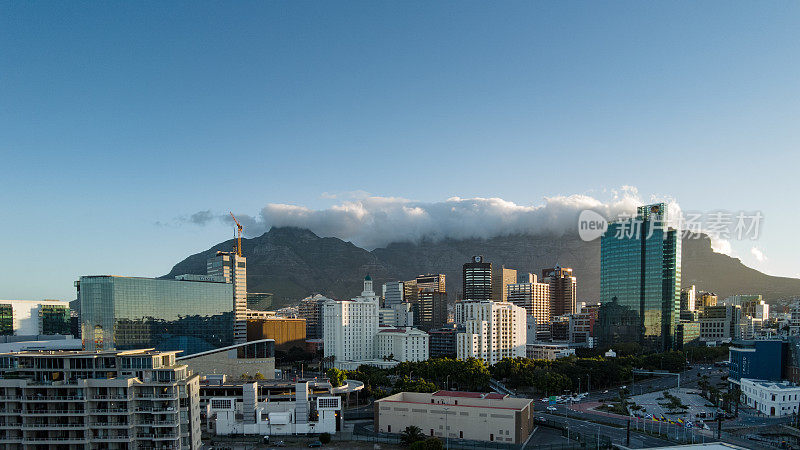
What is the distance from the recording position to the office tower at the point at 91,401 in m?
47.4

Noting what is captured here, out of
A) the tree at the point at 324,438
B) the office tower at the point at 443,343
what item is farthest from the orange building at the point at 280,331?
the tree at the point at 324,438

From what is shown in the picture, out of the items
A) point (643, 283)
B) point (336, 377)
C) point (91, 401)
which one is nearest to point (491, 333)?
point (336, 377)

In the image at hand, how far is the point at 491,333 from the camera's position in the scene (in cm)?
14150

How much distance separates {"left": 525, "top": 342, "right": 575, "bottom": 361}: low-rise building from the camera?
154 meters

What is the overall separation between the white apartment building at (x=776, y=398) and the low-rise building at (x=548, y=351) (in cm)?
6666

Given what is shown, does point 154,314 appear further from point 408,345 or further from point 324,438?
point 324,438

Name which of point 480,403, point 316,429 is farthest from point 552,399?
point 316,429

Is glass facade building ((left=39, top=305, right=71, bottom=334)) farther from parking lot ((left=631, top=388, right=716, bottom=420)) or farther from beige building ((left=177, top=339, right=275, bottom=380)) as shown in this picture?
parking lot ((left=631, top=388, right=716, bottom=420))

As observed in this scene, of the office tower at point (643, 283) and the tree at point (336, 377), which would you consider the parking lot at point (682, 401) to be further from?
the office tower at point (643, 283)

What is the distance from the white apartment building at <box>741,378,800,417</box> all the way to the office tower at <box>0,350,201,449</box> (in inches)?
3413

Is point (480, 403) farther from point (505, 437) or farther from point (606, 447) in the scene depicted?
point (606, 447)

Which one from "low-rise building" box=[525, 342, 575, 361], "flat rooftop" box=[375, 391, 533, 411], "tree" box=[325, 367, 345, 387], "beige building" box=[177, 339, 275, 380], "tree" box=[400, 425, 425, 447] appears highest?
"flat rooftop" box=[375, 391, 533, 411]

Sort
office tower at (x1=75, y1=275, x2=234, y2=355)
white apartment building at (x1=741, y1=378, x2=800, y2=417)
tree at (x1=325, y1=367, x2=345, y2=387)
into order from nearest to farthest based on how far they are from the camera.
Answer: white apartment building at (x1=741, y1=378, x2=800, y2=417)
tree at (x1=325, y1=367, x2=345, y2=387)
office tower at (x1=75, y1=275, x2=234, y2=355)

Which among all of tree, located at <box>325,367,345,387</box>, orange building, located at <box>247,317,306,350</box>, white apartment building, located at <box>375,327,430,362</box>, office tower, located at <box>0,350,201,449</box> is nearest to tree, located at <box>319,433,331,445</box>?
office tower, located at <box>0,350,201,449</box>
